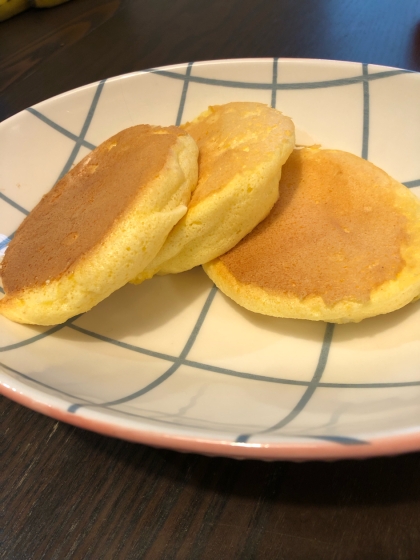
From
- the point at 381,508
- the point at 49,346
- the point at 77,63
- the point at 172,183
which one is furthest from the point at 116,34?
the point at 381,508

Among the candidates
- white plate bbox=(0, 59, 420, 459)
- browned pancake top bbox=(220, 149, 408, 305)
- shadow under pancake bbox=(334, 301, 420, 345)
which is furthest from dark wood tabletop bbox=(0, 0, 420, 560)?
browned pancake top bbox=(220, 149, 408, 305)

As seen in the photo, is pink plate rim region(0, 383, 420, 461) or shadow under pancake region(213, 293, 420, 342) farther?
shadow under pancake region(213, 293, 420, 342)

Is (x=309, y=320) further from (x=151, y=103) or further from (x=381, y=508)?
(x=151, y=103)

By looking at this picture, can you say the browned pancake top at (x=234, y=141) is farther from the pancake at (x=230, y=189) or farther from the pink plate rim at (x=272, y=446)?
the pink plate rim at (x=272, y=446)

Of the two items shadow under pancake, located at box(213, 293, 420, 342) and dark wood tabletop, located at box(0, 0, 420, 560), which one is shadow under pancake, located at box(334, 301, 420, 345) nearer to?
shadow under pancake, located at box(213, 293, 420, 342)

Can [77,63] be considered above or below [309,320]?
above

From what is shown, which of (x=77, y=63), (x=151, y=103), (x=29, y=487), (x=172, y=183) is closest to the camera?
(x=29, y=487)

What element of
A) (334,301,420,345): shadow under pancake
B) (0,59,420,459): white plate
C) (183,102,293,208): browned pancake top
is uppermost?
(183,102,293,208): browned pancake top

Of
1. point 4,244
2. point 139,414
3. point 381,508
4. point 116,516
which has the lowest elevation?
point 381,508
